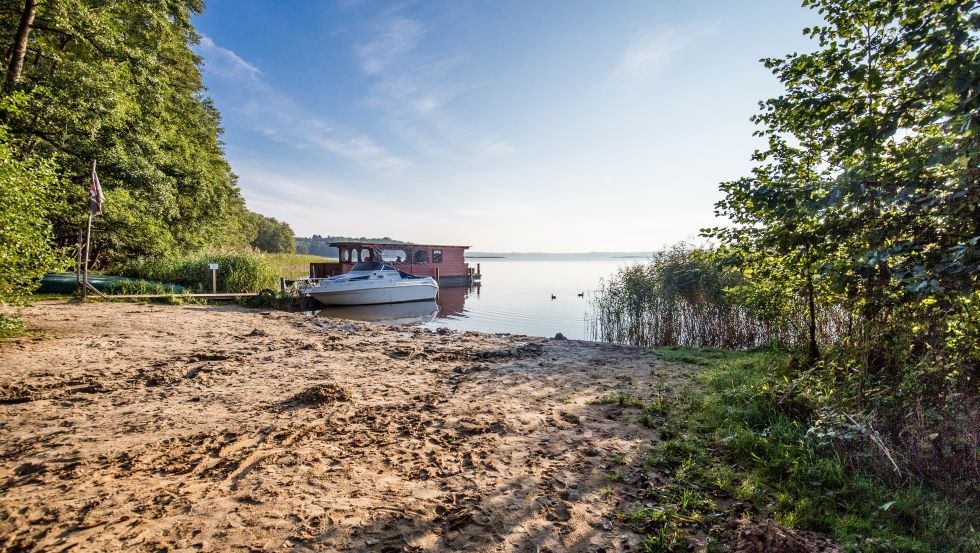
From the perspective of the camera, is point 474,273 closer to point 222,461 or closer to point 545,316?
point 545,316

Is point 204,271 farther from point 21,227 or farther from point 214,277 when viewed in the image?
point 21,227

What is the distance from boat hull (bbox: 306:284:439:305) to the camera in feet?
56.8

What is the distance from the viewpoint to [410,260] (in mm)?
29031

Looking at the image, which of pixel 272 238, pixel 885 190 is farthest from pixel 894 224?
pixel 272 238

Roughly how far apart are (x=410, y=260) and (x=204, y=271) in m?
14.0

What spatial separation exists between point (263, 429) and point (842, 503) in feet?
15.4

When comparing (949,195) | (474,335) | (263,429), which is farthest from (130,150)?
(949,195)

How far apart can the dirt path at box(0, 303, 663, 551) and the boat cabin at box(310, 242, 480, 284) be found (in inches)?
624

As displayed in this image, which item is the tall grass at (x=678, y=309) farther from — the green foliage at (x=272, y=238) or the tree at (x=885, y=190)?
the green foliage at (x=272, y=238)

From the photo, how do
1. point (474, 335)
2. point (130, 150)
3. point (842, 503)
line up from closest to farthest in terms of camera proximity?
point (842, 503)
point (474, 335)
point (130, 150)

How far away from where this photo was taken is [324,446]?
3283 mm

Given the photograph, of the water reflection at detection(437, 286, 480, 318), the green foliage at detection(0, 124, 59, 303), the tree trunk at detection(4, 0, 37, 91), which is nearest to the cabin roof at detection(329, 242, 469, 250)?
the water reflection at detection(437, 286, 480, 318)

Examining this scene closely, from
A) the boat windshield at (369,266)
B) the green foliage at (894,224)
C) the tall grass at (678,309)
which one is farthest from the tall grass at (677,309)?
the boat windshield at (369,266)

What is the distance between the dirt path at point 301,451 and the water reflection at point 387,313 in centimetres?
987
